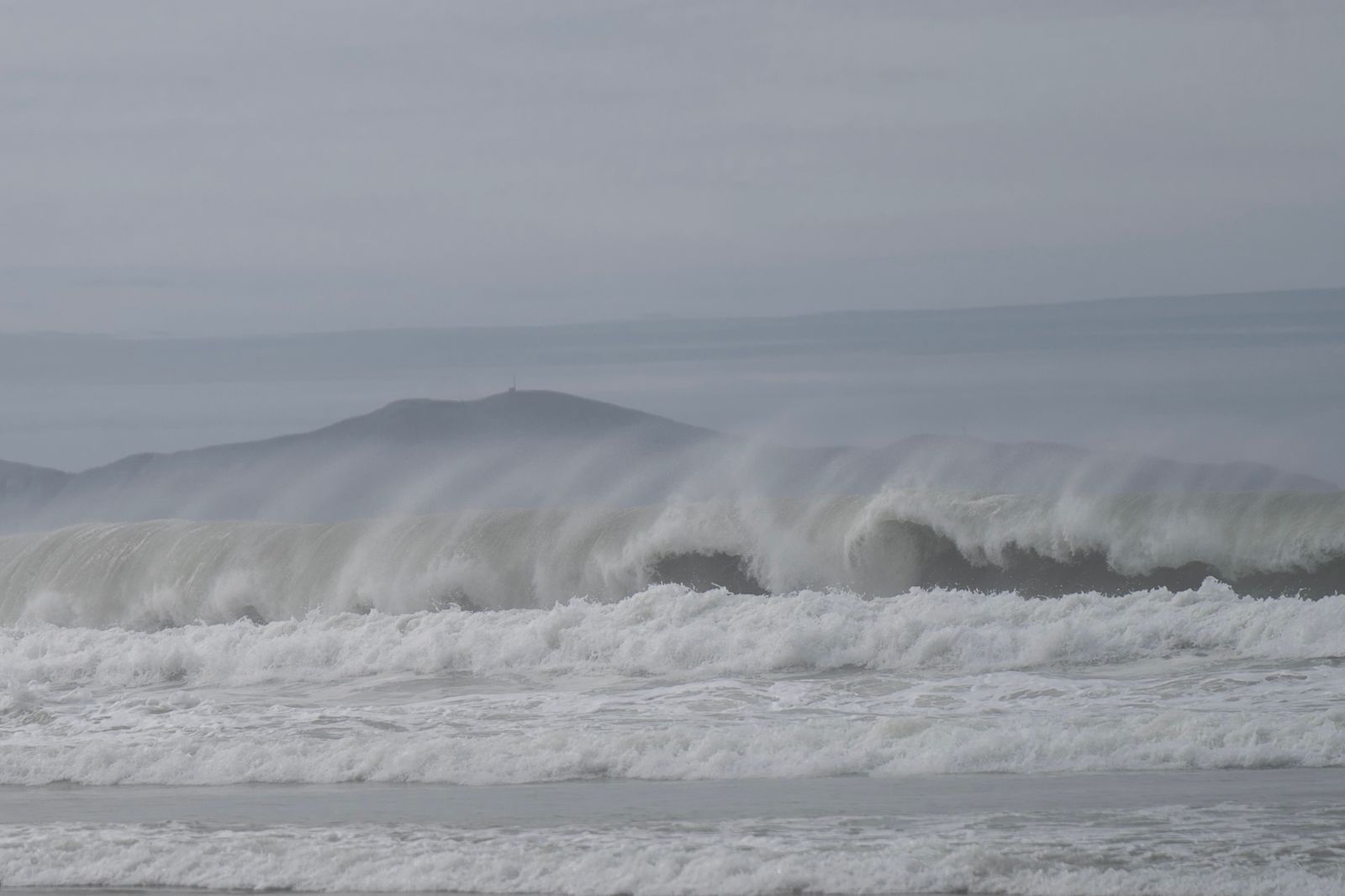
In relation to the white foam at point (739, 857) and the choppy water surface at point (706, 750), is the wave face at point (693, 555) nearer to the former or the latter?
the choppy water surface at point (706, 750)

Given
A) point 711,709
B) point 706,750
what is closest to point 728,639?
point 711,709

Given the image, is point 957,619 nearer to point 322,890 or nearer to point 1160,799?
point 1160,799

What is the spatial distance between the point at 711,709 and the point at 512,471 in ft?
73.2

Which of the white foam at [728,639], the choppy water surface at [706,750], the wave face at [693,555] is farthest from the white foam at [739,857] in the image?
the wave face at [693,555]

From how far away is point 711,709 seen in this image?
13.3 m

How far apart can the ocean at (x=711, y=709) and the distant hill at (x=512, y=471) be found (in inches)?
80.2

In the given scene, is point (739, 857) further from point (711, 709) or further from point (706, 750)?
point (711, 709)

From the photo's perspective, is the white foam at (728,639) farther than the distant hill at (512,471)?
No

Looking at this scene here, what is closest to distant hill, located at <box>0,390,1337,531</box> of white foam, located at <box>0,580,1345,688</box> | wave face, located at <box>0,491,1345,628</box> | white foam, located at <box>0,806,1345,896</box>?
wave face, located at <box>0,491,1345,628</box>

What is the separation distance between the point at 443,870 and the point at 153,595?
18.3 metres

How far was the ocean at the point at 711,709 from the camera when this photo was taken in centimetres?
841

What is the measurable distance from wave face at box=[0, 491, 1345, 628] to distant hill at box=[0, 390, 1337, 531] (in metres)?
1.32

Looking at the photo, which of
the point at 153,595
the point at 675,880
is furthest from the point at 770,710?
the point at 153,595

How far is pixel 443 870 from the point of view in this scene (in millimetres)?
8422
